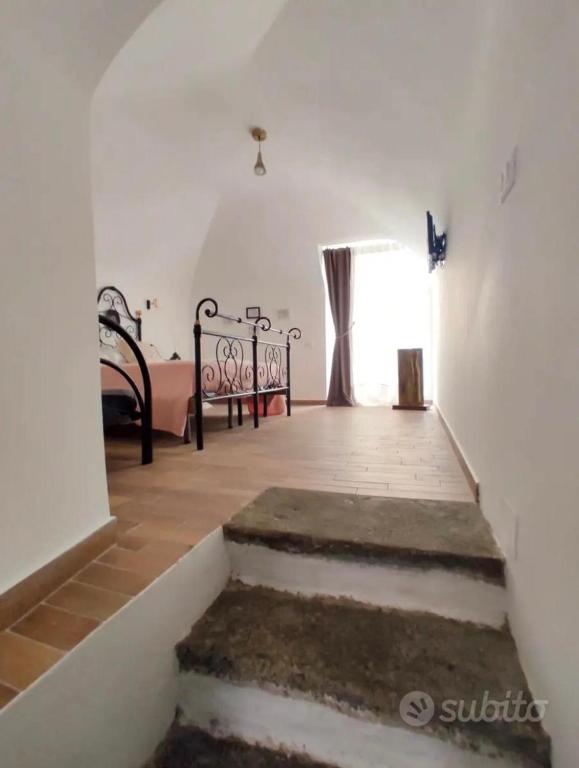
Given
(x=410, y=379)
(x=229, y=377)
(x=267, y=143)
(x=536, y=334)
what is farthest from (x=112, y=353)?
(x=536, y=334)

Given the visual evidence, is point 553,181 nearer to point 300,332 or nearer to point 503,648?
point 503,648

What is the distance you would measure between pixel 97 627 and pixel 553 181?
1.24 meters

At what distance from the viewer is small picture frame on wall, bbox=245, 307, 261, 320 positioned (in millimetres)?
5757

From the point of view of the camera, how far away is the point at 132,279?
15.7ft

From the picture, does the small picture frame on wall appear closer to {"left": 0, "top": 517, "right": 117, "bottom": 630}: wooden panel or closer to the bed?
the bed

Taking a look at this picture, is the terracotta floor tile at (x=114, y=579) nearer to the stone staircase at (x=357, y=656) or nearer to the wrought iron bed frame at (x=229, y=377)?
the stone staircase at (x=357, y=656)

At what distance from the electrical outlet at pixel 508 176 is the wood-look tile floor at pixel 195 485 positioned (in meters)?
1.03

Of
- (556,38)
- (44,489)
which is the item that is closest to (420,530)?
(44,489)

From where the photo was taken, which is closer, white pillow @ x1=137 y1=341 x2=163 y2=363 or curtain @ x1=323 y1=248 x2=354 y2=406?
white pillow @ x1=137 y1=341 x2=163 y2=363

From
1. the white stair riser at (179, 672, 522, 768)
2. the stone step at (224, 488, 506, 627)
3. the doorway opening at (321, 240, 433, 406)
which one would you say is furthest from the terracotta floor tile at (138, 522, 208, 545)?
the doorway opening at (321, 240, 433, 406)

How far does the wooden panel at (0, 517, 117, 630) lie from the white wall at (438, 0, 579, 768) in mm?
1034

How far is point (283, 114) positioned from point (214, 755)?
12.4 feet

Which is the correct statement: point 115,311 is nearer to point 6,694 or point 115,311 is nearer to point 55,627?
point 55,627

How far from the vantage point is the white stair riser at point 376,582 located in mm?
1020
